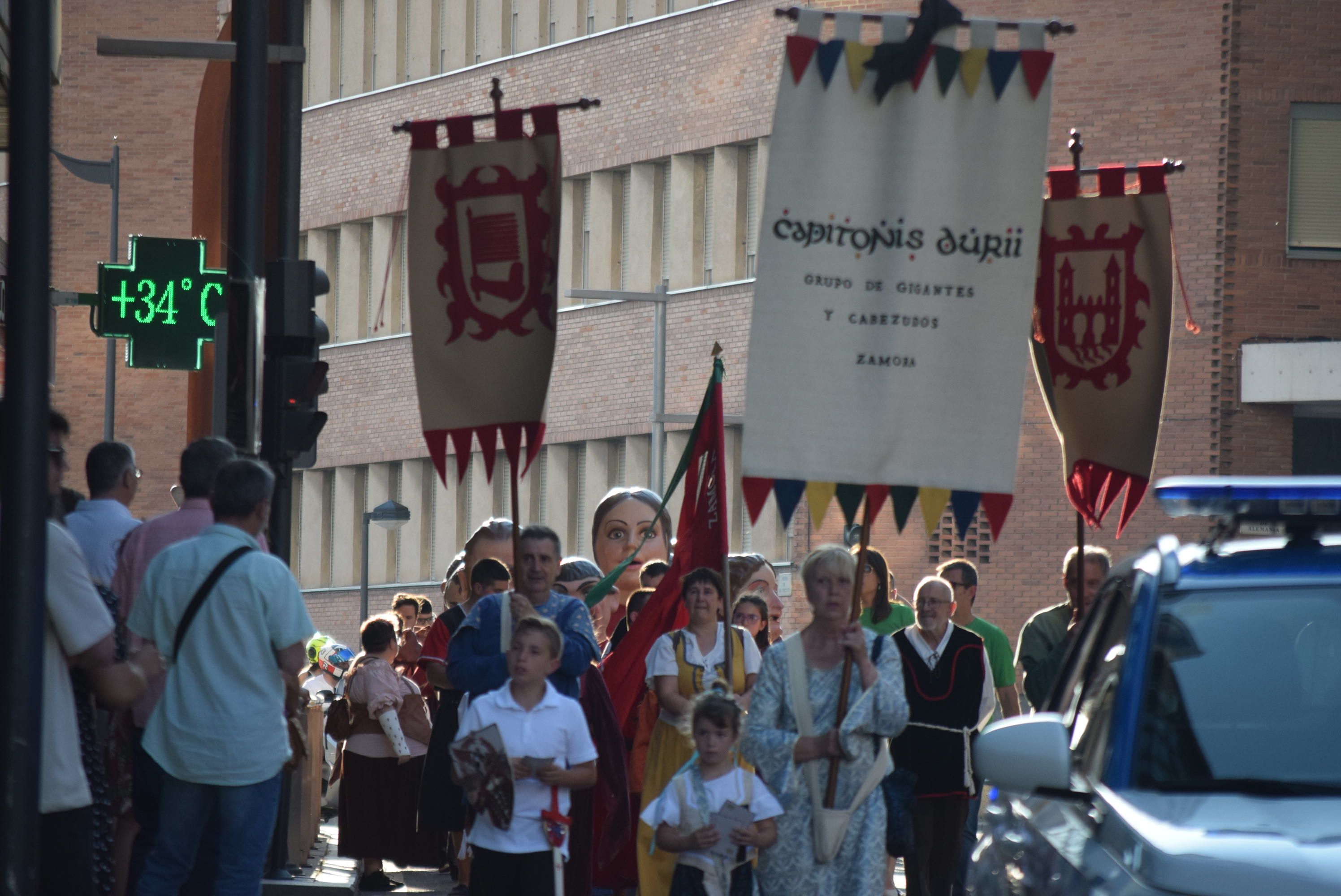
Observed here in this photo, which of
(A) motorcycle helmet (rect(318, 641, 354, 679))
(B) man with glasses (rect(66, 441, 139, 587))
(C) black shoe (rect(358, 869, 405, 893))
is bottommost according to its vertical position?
(C) black shoe (rect(358, 869, 405, 893))

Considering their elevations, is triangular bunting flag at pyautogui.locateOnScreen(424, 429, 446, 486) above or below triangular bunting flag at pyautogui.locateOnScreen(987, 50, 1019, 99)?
below

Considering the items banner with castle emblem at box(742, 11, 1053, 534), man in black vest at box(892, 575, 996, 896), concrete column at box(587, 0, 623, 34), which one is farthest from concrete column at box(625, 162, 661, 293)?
banner with castle emblem at box(742, 11, 1053, 534)

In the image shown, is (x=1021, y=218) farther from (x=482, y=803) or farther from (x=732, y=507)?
(x=732, y=507)

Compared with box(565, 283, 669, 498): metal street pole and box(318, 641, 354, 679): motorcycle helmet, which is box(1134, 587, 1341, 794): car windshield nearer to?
box(318, 641, 354, 679): motorcycle helmet

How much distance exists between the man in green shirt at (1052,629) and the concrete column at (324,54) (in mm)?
38705

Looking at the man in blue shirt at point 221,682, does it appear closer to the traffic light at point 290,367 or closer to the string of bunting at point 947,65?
the string of bunting at point 947,65

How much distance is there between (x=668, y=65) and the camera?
131 feet

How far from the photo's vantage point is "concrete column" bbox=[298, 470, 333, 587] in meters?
49.8

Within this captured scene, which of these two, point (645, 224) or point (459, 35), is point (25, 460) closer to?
point (645, 224)

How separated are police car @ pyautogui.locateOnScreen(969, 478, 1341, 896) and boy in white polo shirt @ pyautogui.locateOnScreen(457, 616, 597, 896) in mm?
3028

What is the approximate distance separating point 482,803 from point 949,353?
99.4 inches

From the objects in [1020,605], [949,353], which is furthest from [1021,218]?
[1020,605]


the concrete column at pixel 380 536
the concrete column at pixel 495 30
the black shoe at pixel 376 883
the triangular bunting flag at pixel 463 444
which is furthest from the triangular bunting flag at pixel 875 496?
the concrete column at pixel 380 536

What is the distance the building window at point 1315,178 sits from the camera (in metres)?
33.2
